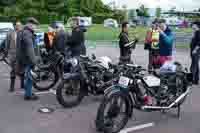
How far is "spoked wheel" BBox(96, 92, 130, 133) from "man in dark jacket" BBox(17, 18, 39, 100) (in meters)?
2.50

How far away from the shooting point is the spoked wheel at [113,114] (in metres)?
5.41

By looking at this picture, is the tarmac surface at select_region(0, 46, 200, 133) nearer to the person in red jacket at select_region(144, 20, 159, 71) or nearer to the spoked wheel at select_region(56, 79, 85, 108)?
the spoked wheel at select_region(56, 79, 85, 108)

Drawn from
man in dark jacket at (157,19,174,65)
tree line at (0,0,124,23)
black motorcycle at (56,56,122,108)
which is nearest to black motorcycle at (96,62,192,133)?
black motorcycle at (56,56,122,108)

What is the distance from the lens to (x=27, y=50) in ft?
24.0

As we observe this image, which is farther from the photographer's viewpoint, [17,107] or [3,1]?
[3,1]

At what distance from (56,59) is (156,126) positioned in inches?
146

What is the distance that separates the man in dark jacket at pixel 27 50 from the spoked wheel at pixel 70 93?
92cm

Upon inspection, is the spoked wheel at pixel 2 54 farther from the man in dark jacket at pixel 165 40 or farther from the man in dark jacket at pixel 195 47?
the man in dark jacket at pixel 195 47

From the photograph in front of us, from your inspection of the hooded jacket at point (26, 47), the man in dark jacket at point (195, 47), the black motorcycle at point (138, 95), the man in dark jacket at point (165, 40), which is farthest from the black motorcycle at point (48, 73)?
the man in dark jacket at point (195, 47)

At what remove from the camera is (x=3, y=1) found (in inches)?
2317

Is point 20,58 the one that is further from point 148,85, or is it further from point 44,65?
point 148,85

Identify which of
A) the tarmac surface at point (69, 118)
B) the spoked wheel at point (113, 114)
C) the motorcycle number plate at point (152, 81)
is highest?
the motorcycle number plate at point (152, 81)

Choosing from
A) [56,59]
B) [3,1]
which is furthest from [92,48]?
[3,1]

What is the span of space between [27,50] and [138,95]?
2.70m
